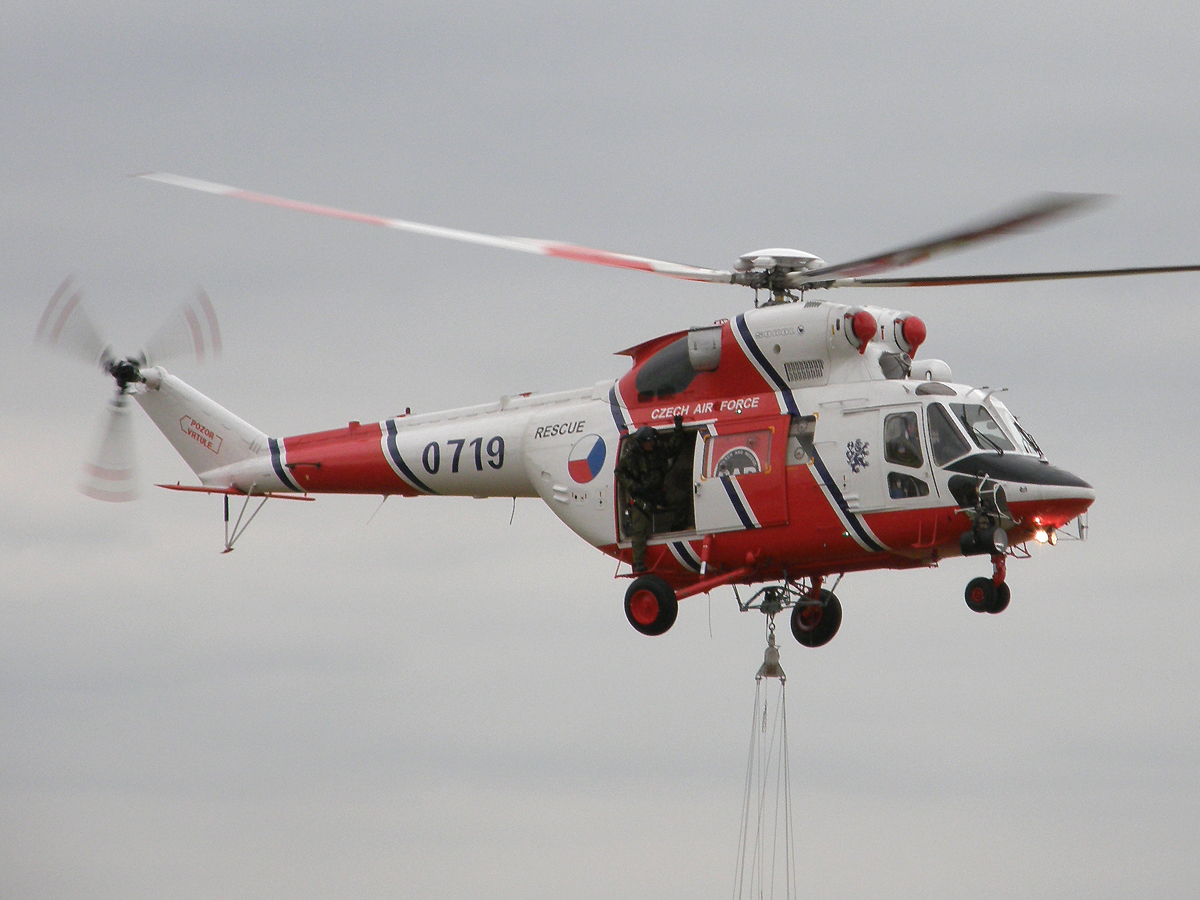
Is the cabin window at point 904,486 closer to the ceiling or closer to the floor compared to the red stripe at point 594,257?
closer to the floor

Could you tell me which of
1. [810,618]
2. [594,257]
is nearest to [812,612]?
[810,618]

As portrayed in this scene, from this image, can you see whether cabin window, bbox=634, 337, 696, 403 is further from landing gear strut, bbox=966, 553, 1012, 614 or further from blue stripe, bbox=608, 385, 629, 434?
landing gear strut, bbox=966, 553, 1012, 614

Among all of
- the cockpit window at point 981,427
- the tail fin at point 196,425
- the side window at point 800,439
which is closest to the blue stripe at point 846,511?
the side window at point 800,439

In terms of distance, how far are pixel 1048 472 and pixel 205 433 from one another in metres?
13.2

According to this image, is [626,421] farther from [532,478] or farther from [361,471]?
[361,471]

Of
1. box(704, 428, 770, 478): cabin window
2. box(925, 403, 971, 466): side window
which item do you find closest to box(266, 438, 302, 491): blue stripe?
box(704, 428, 770, 478): cabin window

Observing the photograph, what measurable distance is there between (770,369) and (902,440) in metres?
1.99

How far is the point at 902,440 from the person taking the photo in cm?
2316

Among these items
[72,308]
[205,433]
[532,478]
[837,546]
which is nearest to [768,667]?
[837,546]

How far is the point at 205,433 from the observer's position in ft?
97.2

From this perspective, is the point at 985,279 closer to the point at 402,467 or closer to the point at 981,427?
the point at 981,427

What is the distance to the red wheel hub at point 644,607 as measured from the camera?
24.6m

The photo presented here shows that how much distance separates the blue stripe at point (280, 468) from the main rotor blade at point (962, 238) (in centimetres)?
848

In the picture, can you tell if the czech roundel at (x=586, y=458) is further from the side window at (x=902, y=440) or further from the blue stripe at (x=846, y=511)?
the side window at (x=902, y=440)
